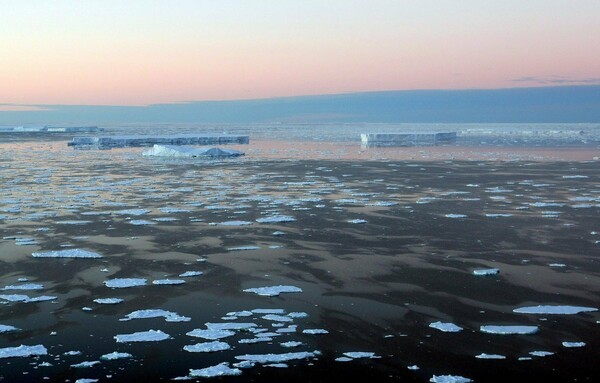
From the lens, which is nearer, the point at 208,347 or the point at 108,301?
the point at 208,347

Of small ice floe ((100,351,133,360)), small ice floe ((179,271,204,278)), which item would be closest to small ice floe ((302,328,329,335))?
small ice floe ((100,351,133,360))

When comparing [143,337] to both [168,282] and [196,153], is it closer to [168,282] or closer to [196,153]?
[168,282]

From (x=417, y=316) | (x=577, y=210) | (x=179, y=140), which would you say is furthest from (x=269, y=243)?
(x=179, y=140)

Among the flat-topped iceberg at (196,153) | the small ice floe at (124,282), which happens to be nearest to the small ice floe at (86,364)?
the small ice floe at (124,282)

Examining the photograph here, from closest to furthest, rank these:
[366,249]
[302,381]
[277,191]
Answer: [302,381], [366,249], [277,191]

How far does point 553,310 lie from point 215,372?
3.16 meters

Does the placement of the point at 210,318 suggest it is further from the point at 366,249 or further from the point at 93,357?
the point at 366,249

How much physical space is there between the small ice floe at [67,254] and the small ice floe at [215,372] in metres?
4.16

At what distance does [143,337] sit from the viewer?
5.14 metres

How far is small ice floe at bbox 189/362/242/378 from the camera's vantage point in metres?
4.37

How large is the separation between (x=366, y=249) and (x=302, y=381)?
4.44 m

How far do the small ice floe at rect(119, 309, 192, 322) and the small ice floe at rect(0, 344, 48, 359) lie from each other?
33.4 inches

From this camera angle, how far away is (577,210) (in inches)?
474

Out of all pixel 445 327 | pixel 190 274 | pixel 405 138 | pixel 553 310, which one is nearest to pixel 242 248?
pixel 190 274
